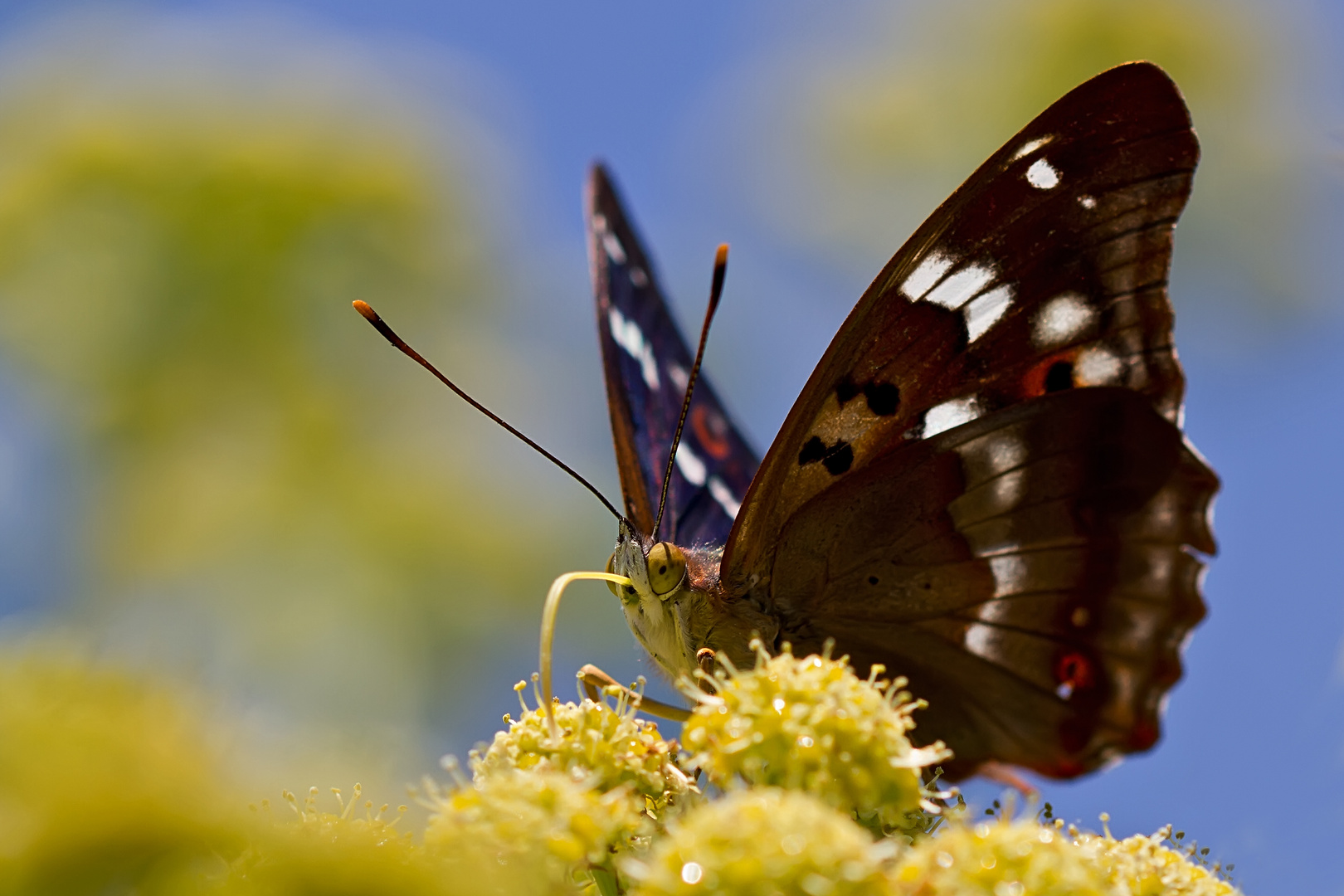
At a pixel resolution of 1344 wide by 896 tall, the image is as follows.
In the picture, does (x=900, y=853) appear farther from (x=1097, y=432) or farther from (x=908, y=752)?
(x=1097, y=432)

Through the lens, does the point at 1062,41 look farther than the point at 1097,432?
Yes

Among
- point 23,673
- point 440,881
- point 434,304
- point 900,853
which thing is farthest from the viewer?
point 434,304

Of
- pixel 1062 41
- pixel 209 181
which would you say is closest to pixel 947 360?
pixel 209 181

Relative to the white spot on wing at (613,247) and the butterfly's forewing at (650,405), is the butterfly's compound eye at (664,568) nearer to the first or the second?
the butterfly's forewing at (650,405)

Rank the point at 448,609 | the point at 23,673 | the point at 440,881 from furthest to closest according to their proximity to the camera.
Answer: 1. the point at 448,609
2. the point at 23,673
3. the point at 440,881

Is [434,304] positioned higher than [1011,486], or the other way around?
[434,304]

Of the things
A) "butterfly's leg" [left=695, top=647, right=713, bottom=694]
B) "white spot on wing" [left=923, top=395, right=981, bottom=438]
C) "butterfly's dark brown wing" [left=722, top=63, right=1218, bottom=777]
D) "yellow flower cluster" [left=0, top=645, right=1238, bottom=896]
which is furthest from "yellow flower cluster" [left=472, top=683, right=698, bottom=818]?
"white spot on wing" [left=923, top=395, right=981, bottom=438]

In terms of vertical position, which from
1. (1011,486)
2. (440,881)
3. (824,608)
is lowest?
(440,881)
